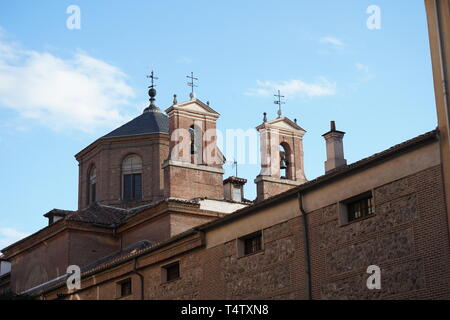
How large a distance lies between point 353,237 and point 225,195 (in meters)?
17.8

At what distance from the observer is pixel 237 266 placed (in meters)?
22.4

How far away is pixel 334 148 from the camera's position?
25000 mm

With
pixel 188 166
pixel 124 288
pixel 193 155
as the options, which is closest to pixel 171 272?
pixel 124 288


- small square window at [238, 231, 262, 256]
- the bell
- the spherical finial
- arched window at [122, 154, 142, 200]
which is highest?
the spherical finial

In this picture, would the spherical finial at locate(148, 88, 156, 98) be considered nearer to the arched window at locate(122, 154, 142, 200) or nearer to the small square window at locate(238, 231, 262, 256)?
the arched window at locate(122, 154, 142, 200)

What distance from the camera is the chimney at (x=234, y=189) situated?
120ft

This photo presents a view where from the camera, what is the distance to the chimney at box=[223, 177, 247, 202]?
3672cm

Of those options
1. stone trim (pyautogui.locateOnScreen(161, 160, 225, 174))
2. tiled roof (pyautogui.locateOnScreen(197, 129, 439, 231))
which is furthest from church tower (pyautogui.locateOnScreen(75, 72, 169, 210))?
tiled roof (pyautogui.locateOnScreen(197, 129, 439, 231))

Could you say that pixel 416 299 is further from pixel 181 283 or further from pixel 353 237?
pixel 181 283

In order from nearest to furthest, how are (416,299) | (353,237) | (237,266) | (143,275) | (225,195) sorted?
(416,299) → (353,237) → (237,266) → (143,275) → (225,195)

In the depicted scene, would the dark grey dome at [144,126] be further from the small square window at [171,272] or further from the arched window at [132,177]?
the small square window at [171,272]

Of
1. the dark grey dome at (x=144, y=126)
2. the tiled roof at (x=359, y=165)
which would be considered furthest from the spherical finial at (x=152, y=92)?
the tiled roof at (x=359, y=165)

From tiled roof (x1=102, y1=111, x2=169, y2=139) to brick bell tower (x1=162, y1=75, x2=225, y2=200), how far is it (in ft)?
22.7
